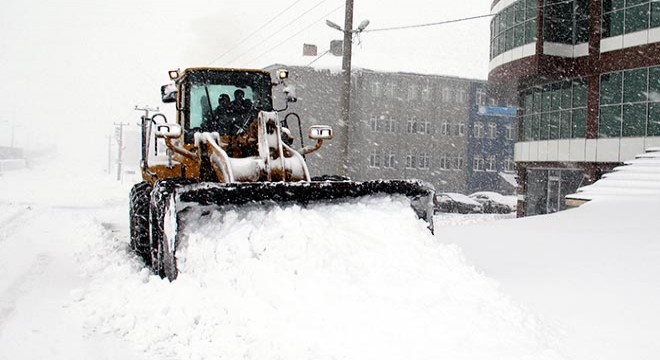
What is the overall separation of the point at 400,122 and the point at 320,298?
4223 cm

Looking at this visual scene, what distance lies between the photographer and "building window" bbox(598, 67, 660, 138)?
776 inches

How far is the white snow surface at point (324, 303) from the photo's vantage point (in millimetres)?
4770

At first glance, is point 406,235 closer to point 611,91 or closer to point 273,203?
point 273,203

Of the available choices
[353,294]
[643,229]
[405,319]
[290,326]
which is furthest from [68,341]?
[643,229]

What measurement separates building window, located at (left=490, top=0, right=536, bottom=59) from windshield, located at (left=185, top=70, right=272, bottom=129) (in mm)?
18368

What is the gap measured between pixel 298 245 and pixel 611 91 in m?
19.3

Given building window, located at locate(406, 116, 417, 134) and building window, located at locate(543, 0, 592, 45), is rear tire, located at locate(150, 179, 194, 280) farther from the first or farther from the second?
building window, located at locate(406, 116, 417, 134)

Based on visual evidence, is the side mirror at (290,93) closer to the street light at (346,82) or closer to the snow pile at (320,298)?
the snow pile at (320,298)

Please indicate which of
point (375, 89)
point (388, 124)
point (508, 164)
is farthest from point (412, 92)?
point (508, 164)

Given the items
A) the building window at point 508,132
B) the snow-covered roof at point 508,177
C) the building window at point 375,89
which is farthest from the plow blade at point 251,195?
the building window at point 508,132

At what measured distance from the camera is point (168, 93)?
29.0 feet

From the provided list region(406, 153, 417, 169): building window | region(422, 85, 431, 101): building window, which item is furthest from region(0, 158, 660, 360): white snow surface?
region(422, 85, 431, 101): building window

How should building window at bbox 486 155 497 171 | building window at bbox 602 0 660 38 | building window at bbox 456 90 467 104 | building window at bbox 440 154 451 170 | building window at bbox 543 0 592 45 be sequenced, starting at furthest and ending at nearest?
1. building window at bbox 486 155 497 171
2. building window at bbox 456 90 467 104
3. building window at bbox 440 154 451 170
4. building window at bbox 543 0 592 45
5. building window at bbox 602 0 660 38

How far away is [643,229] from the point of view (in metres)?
11.9
